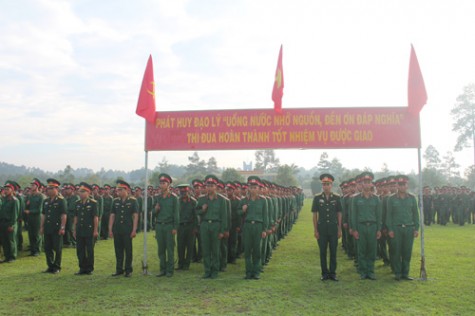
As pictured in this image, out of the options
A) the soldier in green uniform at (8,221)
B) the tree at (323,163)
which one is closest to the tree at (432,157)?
the tree at (323,163)

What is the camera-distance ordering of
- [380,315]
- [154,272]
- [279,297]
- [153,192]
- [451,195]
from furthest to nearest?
1. [451,195]
2. [153,192]
3. [154,272]
4. [279,297]
5. [380,315]

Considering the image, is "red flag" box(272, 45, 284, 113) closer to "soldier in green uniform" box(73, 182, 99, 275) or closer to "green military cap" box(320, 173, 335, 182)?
"green military cap" box(320, 173, 335, 182)

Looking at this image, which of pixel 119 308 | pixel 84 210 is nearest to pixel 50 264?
pixel 84 210

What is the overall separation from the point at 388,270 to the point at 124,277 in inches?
214

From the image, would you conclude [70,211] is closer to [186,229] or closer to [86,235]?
[86,235]

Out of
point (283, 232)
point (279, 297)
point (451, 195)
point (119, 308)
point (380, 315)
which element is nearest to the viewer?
point (380, 315)

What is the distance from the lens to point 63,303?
6.17 m

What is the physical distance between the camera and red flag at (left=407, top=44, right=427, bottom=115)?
26.5 feet

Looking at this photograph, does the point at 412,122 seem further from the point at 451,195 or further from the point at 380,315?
the point at 451,195

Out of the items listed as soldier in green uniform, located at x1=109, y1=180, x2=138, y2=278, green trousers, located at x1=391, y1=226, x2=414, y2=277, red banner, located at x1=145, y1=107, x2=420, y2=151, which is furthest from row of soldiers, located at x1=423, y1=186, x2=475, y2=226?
soldier in green uniform, located at x1=109, y1=180, x2=138, y2=278

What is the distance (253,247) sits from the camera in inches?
312

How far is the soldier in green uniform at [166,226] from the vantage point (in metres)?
8.08

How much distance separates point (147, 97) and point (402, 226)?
5.72 meters

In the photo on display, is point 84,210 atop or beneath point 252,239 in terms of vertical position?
atop
